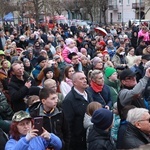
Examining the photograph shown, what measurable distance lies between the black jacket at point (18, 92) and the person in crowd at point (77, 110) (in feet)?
2.91

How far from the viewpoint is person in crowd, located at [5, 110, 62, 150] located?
3617 mm

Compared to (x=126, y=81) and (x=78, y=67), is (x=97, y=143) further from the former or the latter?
(x=78, y=67)

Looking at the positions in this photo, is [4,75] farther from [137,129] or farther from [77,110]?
[137,129]

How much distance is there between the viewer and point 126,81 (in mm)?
5309

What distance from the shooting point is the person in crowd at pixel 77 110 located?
5305 millimetres

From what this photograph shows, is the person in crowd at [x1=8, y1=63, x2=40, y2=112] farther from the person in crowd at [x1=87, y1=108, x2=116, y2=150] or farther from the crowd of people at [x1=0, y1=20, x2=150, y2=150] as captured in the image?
the person in crowd at [x1=87, y1=108, x2=116, y2=150]

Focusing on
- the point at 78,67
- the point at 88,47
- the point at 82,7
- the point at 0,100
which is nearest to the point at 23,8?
the point at 82,7

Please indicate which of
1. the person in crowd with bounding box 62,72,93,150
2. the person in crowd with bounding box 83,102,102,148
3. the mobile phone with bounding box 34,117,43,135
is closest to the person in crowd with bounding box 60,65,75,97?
the person in crowd with bounding box 62,72,93,150

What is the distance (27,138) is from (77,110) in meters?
1.80

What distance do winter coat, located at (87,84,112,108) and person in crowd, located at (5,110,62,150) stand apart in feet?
6.99

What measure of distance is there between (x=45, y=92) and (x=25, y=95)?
1.73 metres

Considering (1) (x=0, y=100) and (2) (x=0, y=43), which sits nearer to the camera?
(1) (x=0, y=100)

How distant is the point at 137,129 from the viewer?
154 inches

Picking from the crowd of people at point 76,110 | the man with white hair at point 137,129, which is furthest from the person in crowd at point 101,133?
the man with white hair at point 137,129
